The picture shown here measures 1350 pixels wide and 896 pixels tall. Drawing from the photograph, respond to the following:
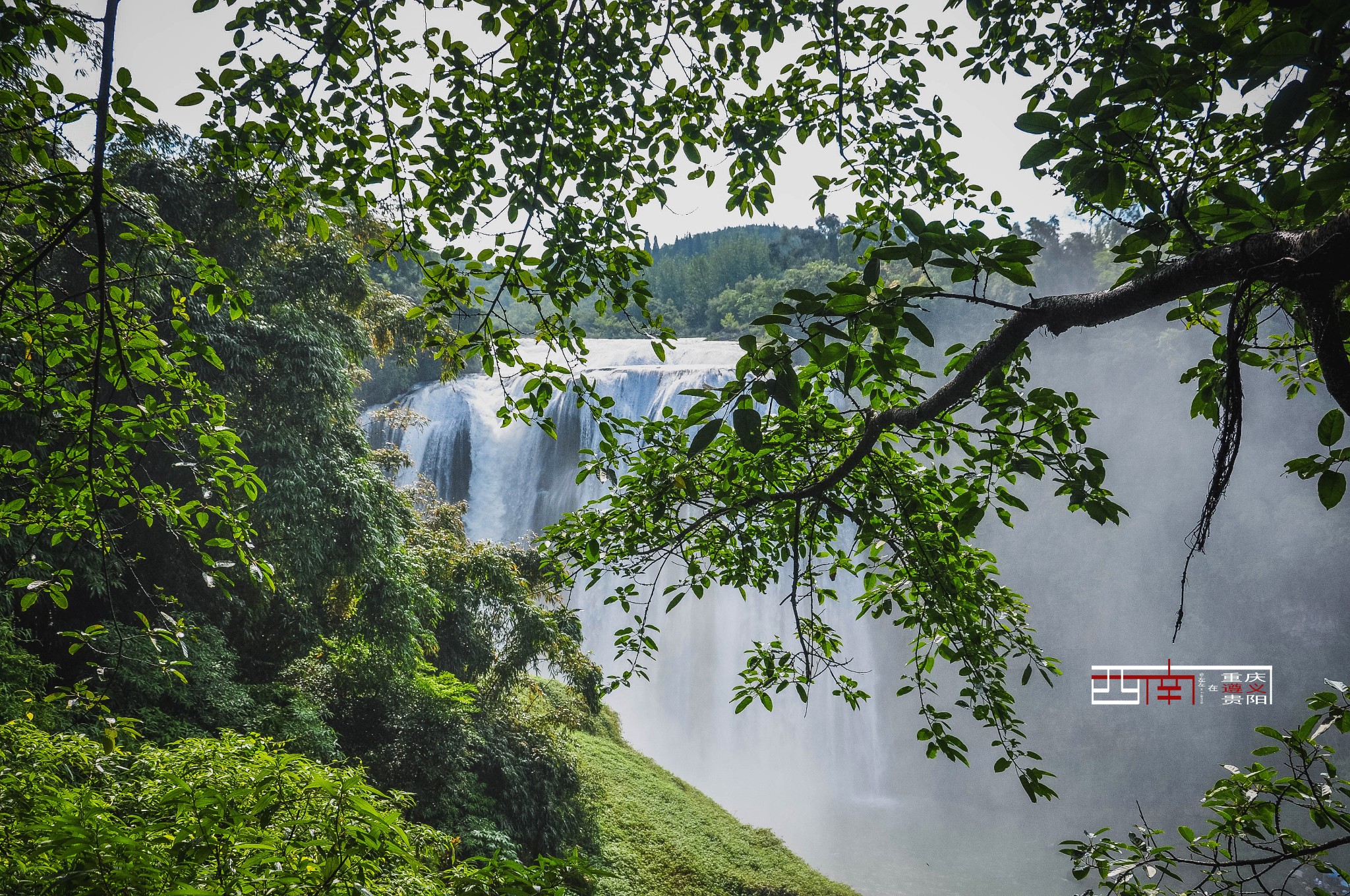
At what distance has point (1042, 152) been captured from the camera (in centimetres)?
102

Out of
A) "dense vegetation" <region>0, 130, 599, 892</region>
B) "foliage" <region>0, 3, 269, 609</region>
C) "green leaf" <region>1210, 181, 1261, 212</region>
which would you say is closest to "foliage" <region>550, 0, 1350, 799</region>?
"green leaf" <region>1210, 181, 1261, 212</region>

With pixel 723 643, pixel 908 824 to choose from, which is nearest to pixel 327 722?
pixel 723 643

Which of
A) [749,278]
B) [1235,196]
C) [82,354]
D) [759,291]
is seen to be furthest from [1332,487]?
[749,278]

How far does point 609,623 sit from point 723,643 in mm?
3075

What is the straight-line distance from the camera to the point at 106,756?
7.25 ft

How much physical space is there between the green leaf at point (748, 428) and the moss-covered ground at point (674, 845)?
25.8 ft

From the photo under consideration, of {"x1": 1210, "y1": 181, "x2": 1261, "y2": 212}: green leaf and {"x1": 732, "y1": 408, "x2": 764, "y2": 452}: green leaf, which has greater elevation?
{"x1": 1210, "y1": 181, "x2": 1261, "y2": 212}: green leaf

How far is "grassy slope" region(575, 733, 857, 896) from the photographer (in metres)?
8.50

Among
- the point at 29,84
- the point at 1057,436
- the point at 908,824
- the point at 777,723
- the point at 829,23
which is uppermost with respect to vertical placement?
the point at 829,23

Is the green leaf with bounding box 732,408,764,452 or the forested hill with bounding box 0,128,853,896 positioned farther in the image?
the forested hill with bounding box 0,128,853,896

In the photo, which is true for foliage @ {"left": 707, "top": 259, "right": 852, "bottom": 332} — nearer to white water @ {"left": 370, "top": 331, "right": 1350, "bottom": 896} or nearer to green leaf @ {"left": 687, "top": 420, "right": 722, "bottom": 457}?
white water @ {"left": 370, "top": 331, "right": 1350, "bottom": 896}

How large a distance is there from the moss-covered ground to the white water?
4472 millimetres

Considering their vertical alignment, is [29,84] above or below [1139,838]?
above

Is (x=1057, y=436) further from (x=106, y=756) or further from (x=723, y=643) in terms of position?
(x=723, y=643)
